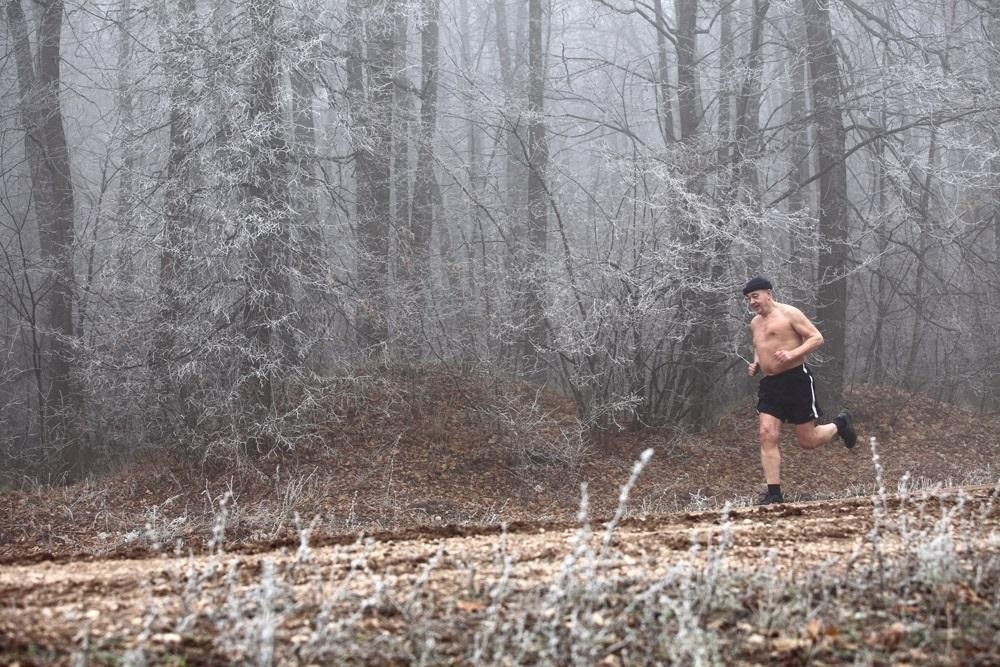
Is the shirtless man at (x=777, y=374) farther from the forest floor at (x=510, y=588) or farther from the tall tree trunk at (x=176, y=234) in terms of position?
the tall tree trunk at (x=176, y=234)

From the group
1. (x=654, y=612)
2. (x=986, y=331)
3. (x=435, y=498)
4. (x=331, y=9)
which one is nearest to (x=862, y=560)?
(x=654, y=612)

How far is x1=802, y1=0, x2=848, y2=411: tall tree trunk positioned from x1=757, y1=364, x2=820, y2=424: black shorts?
280 inches

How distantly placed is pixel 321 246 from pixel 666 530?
24.3 ft

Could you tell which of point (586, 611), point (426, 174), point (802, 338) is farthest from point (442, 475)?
point (586, 611)

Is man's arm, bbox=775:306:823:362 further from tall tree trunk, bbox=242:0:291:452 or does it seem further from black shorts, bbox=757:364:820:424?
tall tree trunk, bbox=242:0:291:452

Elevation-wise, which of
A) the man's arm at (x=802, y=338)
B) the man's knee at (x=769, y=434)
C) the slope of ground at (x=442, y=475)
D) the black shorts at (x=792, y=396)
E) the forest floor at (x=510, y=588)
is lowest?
the slope of ground at (x=442, y=475)

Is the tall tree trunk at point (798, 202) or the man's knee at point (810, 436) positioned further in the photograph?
the tall tree trunk at point (798, 202)

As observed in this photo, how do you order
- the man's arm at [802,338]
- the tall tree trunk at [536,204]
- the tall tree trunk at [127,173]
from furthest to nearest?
1. the tall tree trunk at [536,204]
2. the tall tree trunk at [127,173]
3. the man's arm at [802,338]

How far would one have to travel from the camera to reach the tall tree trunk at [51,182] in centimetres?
1514

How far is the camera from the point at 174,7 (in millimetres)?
12992

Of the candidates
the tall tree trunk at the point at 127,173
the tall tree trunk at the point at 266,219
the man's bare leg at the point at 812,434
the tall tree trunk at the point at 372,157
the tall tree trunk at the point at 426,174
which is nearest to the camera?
the man's bare leg at the point at 812,434

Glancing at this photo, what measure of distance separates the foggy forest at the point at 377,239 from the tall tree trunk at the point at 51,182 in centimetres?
5

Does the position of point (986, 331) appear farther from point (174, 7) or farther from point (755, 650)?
point (755, 650)

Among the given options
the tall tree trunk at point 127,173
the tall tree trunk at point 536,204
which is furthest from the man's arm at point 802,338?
the tall tree trunk at point 127,173
